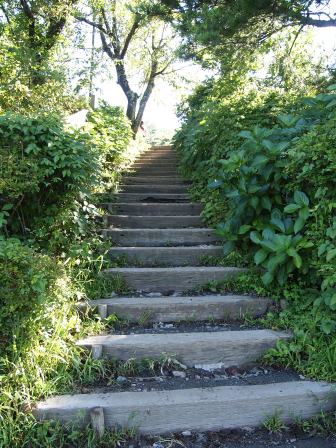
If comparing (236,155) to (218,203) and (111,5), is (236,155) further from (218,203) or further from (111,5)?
(111,5)

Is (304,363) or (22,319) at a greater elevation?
(22,319)

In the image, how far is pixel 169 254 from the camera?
4.08 meters

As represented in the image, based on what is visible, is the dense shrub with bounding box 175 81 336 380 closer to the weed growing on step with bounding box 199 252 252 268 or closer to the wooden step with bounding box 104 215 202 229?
the weed growing on step with bounding box 199 252 252 268

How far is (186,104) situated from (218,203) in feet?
23.4

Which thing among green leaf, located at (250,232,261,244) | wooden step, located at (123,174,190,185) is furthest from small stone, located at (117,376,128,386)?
wooden step, located at (123,174,190,185)

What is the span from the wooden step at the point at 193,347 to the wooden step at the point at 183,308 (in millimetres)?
315

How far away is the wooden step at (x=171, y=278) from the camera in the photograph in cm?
367

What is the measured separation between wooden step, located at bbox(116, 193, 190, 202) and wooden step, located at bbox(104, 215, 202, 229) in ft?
2.62

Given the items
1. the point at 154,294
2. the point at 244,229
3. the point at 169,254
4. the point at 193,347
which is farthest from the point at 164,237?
the point at 193,347

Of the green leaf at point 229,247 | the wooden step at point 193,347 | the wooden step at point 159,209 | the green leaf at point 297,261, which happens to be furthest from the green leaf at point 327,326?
the wooden step at point 159,209

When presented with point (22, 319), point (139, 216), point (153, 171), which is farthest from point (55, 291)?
point (153, 171)

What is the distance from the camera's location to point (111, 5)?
44.2 feet

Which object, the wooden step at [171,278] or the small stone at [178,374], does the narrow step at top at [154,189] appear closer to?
the wooden step at [171,278]

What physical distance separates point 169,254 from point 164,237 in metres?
0.43
